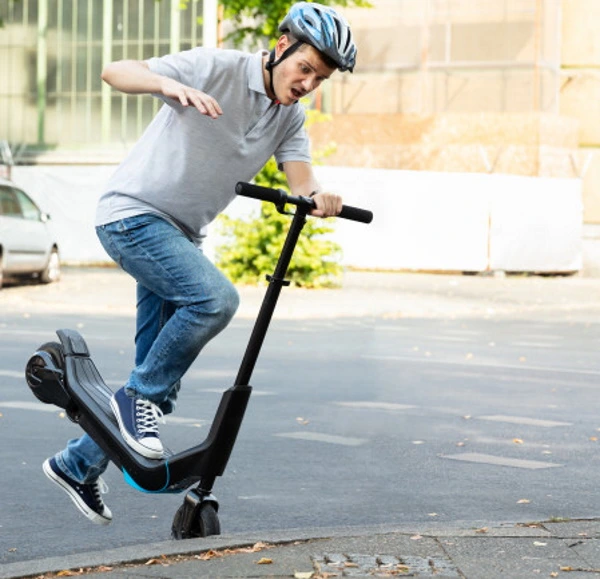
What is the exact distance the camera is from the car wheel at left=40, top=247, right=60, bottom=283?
79.7ft

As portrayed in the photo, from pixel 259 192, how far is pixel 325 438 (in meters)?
3.77

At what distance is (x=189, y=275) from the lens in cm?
508

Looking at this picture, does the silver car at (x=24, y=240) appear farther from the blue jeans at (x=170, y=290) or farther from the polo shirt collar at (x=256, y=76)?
the polo shirt collar at (x=256, y=76)

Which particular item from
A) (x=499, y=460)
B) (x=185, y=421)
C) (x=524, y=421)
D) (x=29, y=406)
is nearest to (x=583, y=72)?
(x=524, y=421)

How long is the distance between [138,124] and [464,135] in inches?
296

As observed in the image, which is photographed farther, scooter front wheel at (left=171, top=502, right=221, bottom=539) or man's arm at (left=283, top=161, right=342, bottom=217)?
man's arm at (left=283, top=161, right=342, bottom=217)

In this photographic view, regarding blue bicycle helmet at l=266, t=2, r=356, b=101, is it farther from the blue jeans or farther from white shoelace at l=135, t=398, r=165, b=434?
white shoelace at l=135, t=398, r=165, b=434

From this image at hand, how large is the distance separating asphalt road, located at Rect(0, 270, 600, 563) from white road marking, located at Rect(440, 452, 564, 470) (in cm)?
2

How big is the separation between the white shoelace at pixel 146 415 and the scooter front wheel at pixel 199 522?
29 centimetres

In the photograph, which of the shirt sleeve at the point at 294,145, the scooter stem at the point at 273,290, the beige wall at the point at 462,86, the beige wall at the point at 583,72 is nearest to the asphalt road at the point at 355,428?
the scooter stem at the point at 273,290

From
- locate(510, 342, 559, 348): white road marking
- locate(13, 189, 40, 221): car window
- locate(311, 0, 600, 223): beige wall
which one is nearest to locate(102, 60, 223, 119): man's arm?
locate(510, 342, 559, 348): white road marking

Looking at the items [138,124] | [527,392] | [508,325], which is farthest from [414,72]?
[527,392]

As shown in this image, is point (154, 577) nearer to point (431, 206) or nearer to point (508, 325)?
point (508, 325)

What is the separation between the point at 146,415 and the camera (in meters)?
5.13
